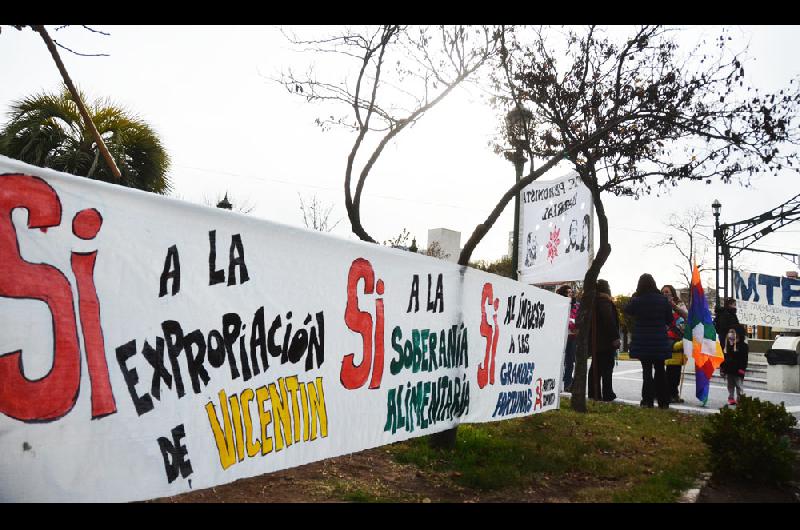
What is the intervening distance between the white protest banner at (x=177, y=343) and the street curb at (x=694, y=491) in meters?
1.98

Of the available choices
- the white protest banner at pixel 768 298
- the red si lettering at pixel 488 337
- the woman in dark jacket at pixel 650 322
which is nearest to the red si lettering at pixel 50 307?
the red si lettering at pixel 488 337

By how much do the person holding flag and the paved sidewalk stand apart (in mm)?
726

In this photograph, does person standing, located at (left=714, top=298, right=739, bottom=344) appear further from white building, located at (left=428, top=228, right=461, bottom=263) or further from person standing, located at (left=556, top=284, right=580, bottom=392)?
white building, located at (left=428, top=228, right=461, bottom=263)

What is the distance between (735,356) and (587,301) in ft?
10.9

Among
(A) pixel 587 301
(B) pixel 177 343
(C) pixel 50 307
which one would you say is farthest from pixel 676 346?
(C) pixel 50 307

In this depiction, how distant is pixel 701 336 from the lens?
1002 cm

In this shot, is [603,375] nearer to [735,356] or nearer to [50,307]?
[735,356]

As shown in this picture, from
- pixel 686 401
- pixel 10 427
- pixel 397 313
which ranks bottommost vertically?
pixel 686 401

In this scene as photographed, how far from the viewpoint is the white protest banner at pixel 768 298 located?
15211 mm

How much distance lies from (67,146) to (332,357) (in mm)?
8492

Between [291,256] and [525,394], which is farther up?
[291,256]
